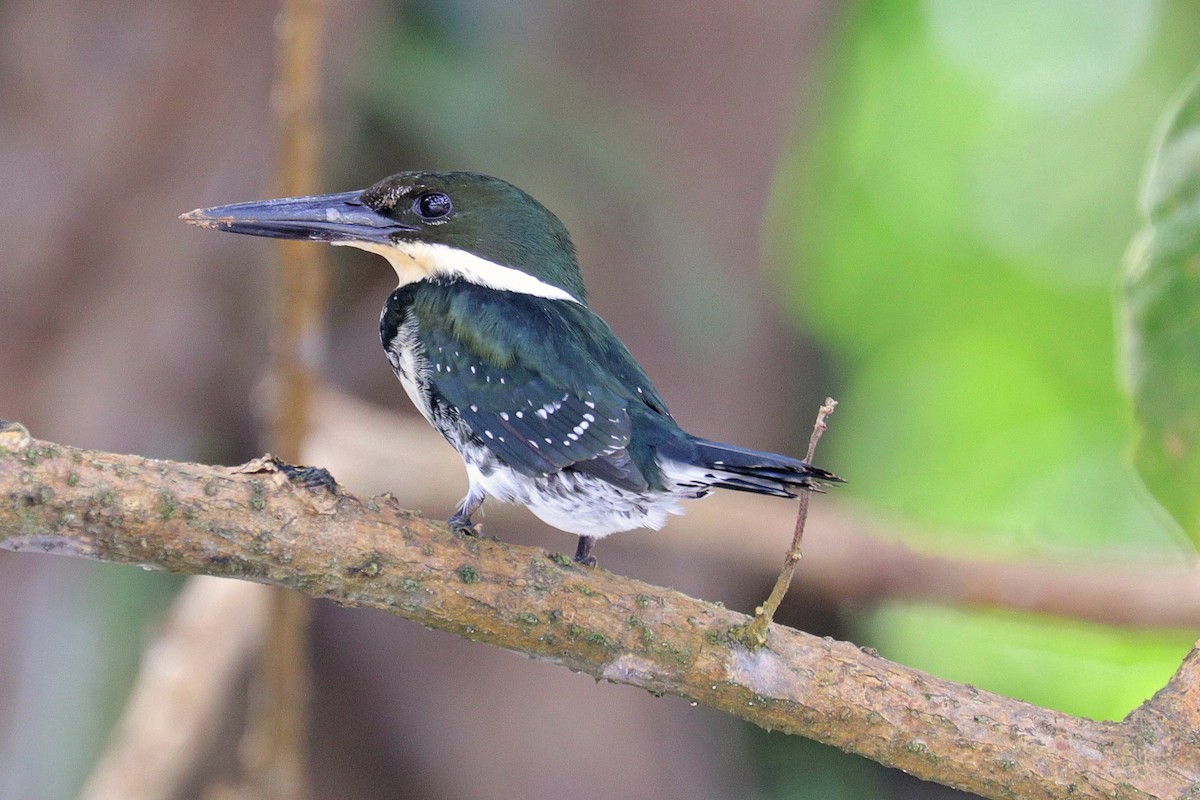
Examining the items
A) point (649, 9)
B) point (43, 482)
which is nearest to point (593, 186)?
point (649, 9)

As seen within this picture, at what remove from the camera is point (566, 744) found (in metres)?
4.36

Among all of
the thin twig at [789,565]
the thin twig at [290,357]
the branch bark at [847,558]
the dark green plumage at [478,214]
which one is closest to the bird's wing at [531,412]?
the dark green plumage at [478,214]

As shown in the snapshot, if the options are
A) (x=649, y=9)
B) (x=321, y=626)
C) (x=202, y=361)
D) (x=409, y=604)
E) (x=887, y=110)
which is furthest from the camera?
(x=887, y=110)

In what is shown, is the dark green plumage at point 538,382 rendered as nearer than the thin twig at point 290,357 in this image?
Yes

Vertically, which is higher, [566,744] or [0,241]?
[0,241]

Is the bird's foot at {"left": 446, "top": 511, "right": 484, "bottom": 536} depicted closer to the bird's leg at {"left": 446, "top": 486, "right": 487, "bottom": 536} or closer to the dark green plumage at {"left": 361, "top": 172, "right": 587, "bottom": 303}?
the bird's leg at {"left": 446, "top": 486, "right": 487, "bottom": 536}

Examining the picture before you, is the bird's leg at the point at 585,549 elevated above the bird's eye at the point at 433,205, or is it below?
below

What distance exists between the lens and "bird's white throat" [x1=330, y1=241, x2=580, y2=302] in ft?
7.47

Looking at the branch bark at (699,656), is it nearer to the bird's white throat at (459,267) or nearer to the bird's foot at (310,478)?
the bird's foot at (310,478)

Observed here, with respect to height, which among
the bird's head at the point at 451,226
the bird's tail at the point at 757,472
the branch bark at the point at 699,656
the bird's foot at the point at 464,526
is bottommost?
the branch bark at the point at 699,656

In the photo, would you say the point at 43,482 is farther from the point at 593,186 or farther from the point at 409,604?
the point at 593,186

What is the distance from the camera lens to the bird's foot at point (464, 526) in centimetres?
191

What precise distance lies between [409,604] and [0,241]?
2815 millimetres

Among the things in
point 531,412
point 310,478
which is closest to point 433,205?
point 531,412
